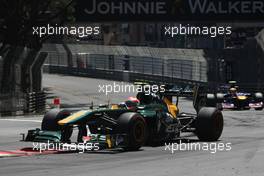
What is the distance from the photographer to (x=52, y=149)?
15484mm

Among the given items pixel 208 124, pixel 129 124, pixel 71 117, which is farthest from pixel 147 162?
pixel 208 124

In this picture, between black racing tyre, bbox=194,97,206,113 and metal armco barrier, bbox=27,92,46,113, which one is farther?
metal armco barrier, bbox=27,92,46,113

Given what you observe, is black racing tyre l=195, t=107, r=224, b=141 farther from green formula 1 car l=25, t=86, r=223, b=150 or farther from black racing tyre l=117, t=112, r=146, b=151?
black racing tyre l=117, t=112, r=146, b=151

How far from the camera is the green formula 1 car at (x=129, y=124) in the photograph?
15.5 meters

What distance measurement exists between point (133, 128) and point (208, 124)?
3266 mm

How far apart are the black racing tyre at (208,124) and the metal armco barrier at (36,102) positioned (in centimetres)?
1491

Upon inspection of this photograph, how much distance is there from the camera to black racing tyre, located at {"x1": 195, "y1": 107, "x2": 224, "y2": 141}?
18203mm

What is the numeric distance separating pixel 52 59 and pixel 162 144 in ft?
166

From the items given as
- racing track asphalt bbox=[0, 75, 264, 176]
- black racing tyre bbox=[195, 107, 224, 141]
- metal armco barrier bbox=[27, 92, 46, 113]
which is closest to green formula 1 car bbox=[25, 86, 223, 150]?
black racing tyre bbox=[195, 107, 224, 141]

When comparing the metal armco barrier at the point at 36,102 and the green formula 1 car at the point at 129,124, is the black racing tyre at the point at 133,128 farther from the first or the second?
the metal armco barrier at the point at 36,102

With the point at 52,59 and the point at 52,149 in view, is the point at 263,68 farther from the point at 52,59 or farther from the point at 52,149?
the point at 52,149

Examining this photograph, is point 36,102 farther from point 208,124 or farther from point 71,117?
point 71,117

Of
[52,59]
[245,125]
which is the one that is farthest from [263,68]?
[52,59]

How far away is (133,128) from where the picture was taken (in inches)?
611
